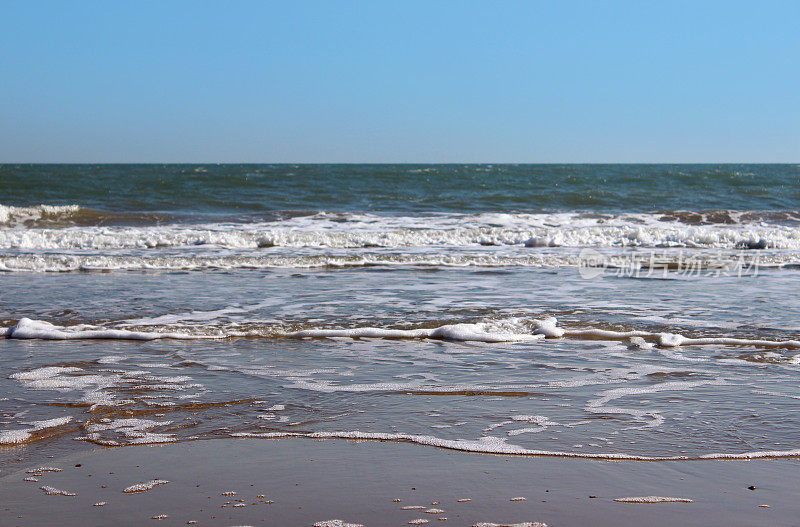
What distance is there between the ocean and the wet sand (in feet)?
0.60


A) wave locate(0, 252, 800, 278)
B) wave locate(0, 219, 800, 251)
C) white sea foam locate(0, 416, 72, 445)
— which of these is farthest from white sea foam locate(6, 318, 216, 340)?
wave locate(0, 219, 800, 251)

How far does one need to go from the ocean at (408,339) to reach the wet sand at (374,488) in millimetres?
182

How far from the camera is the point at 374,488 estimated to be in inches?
118

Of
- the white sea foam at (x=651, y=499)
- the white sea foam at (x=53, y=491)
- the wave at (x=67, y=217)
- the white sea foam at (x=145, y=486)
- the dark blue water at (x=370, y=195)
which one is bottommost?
the white sea foam at (x=53, y=491)

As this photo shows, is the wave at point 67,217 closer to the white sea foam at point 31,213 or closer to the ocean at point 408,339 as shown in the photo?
the white sea foam at point 31,213

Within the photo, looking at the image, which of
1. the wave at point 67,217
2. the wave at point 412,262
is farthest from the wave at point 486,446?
the wave at point 67,217

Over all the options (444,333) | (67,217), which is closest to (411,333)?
(444,333)

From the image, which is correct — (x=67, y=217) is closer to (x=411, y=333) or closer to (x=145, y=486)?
(x=411, y=333)

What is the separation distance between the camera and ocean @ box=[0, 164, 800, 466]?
12.4 ft

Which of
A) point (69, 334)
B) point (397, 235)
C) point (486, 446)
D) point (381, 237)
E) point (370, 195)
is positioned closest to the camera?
point (486, 446)

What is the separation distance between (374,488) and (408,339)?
3192 millimetres

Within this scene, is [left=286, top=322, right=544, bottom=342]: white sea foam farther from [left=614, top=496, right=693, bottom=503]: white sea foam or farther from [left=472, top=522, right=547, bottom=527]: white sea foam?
[left=472, top=522, right=547, bottom=527]: white sea foam

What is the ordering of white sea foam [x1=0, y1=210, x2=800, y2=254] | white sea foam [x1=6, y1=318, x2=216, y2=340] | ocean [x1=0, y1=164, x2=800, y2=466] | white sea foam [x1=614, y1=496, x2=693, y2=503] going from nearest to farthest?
white sea foam [x1=614, y1=496, x2=693, y2=503], ocean [x1=0, y1=164, x2=800, y2=466], white sea foam [x1=6, y1=318, x2=216, y2=340], white sea foam [x1=0, y1=210, x2=800, y2=254]

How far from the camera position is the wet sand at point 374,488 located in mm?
2727
